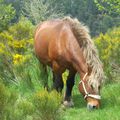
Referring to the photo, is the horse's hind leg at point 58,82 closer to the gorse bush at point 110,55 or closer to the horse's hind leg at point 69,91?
the horse's hind leg at point 69,91

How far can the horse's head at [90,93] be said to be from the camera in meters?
6.93

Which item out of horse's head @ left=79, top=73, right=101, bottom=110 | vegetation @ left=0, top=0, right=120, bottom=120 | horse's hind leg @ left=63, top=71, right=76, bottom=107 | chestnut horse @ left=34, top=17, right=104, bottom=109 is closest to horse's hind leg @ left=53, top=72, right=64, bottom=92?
chestnut horse @ left=34, top=17, right=104, bottom=109

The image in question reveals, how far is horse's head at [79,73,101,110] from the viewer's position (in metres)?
6.93

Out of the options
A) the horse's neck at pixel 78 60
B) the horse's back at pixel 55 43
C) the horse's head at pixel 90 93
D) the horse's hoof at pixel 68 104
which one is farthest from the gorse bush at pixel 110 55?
the horse's head at pixel 90 93

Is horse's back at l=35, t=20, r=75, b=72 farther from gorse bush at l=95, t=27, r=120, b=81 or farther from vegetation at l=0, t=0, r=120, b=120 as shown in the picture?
gorse bush at l=95, t=27, r=120, b=81

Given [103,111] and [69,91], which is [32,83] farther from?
[103,111]

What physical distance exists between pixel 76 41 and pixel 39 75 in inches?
77.3

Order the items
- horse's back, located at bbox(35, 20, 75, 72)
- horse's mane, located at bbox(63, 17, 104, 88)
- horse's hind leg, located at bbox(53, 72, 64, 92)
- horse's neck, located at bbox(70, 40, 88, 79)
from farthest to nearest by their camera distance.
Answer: horse's hind leg, located at bbox(53, 72, 64, 92)
horse's back, located at bbox(35, 20, 75, 72)
horse's neck, located at bbox(70, 40, 88, 79)
horse's mane, located at bbox(63, 17, 104, 88)

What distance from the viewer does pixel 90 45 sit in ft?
23.8

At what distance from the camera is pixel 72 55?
735 cm

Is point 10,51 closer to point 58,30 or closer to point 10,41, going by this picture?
point 10,41

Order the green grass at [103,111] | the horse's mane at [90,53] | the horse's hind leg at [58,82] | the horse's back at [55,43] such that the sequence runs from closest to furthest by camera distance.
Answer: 1. the green grass at [103,111]
2. the horse's mane at [90,53]
3. the horse's back at [55,43]
4. the horse's hind leg at [58,82]

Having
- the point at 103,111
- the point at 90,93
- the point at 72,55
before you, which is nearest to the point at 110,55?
the point at 72,55

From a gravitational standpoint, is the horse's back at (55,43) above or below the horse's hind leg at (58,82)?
above
